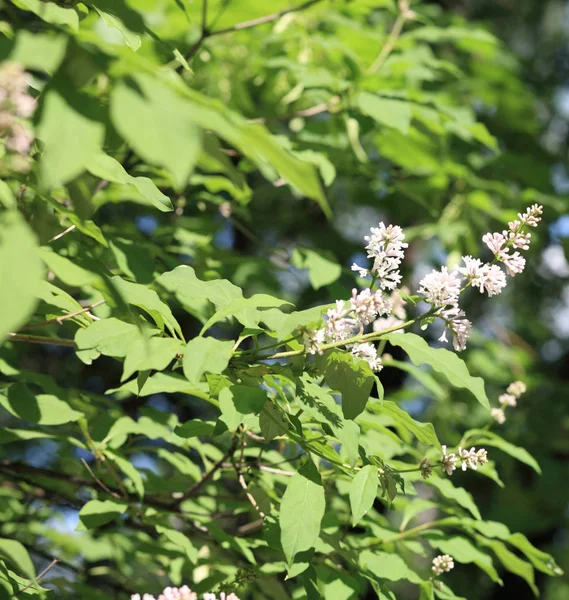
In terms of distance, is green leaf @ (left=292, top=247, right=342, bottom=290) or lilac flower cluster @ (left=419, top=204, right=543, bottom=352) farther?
green leaf @ (left=292, top=247, right=342, bottom=290)

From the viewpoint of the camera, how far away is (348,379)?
1.14m

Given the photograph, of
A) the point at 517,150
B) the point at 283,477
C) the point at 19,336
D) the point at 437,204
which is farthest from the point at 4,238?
the point at 517,150

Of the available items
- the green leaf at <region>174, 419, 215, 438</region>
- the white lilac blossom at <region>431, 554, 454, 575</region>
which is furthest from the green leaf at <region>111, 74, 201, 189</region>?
the white lilac blossom at <region>431, 554, 454, 575</region>

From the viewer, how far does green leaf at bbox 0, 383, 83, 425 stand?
60.3 inches

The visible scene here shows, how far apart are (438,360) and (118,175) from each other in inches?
26.7

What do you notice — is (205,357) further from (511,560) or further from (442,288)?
(511,560)

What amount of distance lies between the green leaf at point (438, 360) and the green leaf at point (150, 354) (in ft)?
1.27

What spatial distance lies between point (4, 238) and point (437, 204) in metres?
2.95

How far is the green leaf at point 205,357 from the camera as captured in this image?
1.05m

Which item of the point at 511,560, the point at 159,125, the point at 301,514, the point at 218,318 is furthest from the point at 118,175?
the point at 511,560

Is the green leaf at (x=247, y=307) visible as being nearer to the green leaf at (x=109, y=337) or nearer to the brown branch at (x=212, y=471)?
the green leaf at (x=109, y=337)

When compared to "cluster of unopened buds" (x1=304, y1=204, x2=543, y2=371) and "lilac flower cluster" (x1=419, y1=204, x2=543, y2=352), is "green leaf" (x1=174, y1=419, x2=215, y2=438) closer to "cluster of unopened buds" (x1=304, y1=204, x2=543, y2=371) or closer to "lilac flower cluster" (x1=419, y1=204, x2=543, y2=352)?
"cluster of unopened buds" (x1=304, y1=204, x2=543, y2=371)

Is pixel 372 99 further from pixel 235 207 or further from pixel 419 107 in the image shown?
pixel 235 207

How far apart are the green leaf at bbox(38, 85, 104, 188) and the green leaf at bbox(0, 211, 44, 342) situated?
6 centimetres
